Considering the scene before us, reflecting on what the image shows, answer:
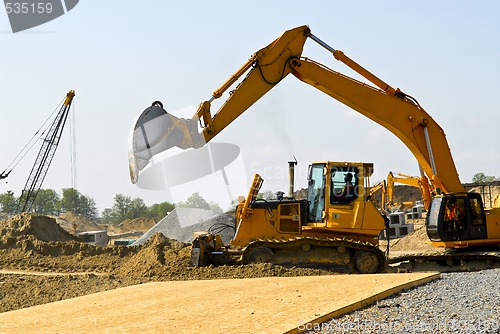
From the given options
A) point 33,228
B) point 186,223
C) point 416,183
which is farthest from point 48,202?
point 416,183

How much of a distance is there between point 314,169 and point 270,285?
4392 millimetres

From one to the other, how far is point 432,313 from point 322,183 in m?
7.14

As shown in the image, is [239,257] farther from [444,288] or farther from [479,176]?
[479,176]

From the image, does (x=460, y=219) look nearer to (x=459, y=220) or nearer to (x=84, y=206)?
(x=459, y=220)

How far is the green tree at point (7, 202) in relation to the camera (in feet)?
304

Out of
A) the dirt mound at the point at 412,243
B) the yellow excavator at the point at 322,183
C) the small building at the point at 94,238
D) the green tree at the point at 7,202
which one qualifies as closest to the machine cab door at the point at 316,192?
the yellow excavator at the point at 322,183

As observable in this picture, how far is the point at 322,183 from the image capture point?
17.4 m

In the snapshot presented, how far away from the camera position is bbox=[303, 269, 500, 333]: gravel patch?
376 inches

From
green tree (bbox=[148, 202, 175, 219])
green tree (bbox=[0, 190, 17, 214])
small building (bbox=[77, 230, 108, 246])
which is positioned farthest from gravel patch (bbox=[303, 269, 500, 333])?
green tree (bbox=[148, 202, 175, 219])

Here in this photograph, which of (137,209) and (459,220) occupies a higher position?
Answer: (137,209)

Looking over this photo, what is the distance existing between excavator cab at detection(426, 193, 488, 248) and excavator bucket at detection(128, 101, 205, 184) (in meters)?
6.46

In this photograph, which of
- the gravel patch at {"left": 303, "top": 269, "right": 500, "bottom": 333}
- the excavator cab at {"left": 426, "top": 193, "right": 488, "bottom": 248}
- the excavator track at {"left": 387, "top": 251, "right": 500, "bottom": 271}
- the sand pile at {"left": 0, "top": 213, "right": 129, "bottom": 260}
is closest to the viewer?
Result: the gravel patch at {"left": 303, "top": 269, "right": 500, "bottom": 333}

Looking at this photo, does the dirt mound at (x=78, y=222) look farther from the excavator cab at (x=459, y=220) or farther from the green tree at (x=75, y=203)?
the excavator cab at (x=459, y=220)

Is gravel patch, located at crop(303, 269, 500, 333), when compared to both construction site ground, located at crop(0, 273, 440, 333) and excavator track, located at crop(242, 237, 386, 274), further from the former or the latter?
excavator track, located at crop(242, 237, 386, 274)
